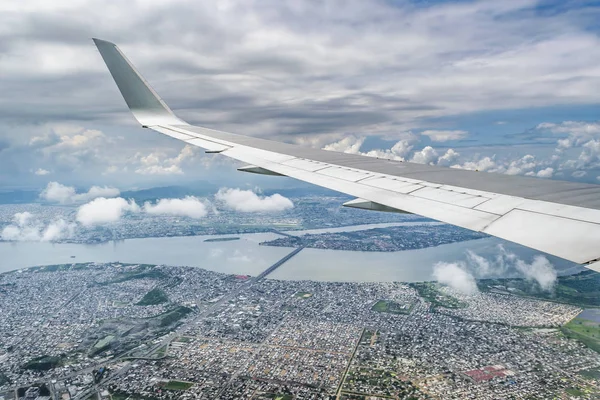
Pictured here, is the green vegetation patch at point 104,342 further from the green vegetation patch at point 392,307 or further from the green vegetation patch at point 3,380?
the green vegetation patch at point 392,307

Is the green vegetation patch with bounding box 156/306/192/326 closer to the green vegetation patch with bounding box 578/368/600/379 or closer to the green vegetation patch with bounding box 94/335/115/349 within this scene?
the green vegetation patch with bounding box 94/335/115/349

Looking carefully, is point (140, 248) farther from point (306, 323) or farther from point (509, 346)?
point (509, 346)

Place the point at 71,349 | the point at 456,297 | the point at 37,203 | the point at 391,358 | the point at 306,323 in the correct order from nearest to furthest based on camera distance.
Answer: the point at 391,358, the point at 71,349, the point at 306,323, the point at 456,297, the point at 37,203

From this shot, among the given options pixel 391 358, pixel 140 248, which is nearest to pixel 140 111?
pixel 391 358

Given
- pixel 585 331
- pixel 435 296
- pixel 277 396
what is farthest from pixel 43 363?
pixel 585 331

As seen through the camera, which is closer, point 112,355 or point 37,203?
point 112,355

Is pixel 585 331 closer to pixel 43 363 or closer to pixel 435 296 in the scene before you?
pixel 435 296

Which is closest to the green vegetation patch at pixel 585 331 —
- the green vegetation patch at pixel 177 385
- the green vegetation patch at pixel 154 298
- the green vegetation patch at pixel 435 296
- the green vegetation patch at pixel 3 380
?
the green vegetation patch at pixel 435 296

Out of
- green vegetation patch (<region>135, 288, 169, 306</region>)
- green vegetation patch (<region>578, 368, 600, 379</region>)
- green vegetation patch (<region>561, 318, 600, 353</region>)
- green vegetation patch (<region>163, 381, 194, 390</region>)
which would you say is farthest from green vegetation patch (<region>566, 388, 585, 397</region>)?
green vegetation patch (<region>135, 288, 169, 306</region>)
